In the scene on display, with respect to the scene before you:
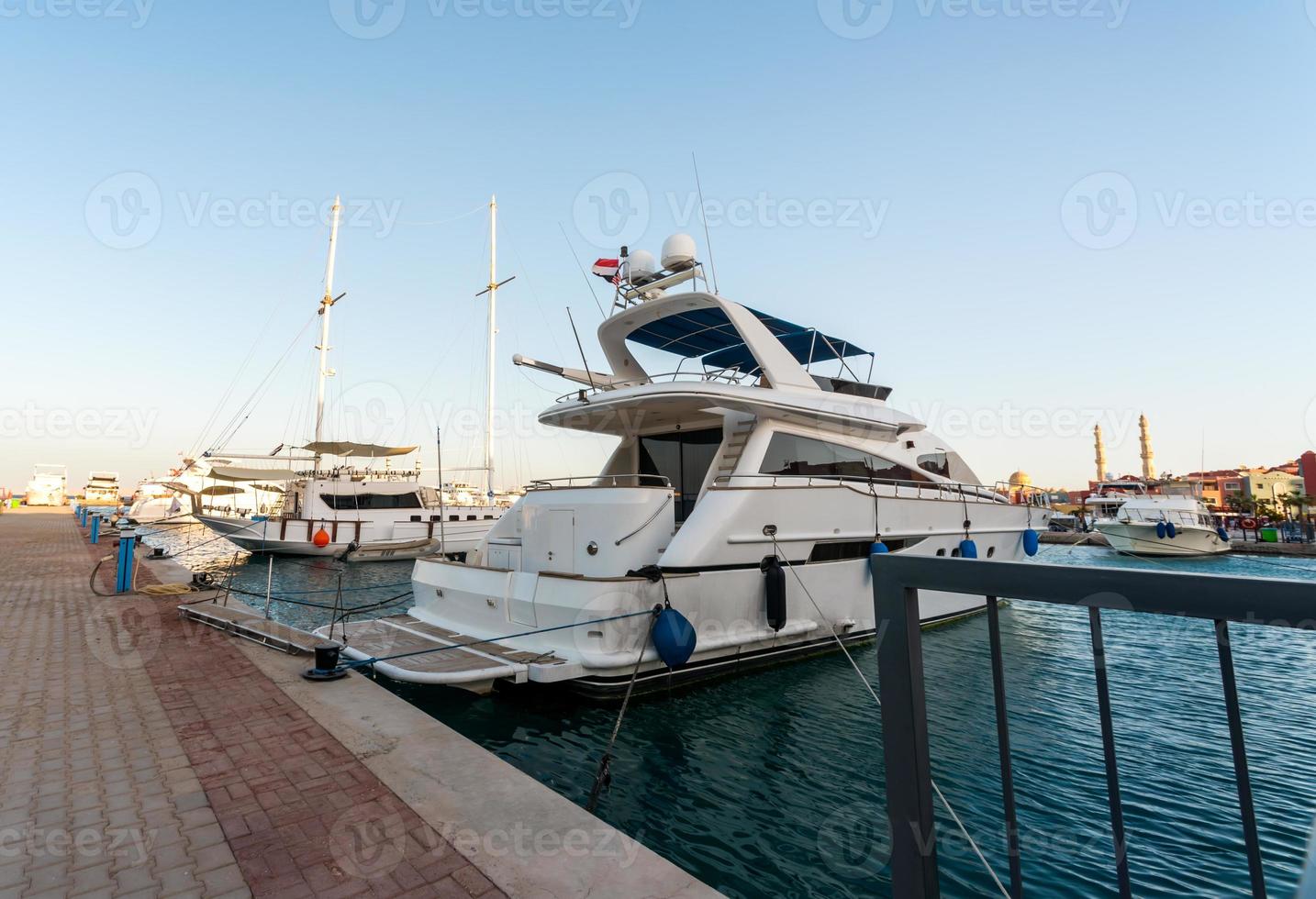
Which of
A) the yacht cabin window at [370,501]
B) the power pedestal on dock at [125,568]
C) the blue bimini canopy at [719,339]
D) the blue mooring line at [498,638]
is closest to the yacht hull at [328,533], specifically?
the yacht cabin window at [370,501]

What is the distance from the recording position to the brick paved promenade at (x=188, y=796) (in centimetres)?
302

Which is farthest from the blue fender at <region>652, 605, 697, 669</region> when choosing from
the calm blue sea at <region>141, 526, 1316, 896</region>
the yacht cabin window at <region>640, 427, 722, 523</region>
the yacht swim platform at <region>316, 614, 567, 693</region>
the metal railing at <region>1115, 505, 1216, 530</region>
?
the metal railing at <region>1115, 505, 1216, 530</region>

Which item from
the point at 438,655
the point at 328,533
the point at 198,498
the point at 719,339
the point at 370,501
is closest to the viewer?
the point at 438,655

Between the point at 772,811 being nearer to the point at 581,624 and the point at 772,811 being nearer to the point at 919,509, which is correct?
the point at 581,624

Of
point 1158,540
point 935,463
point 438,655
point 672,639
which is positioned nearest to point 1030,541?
point 935,463

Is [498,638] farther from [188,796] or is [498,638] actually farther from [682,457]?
[682,457]

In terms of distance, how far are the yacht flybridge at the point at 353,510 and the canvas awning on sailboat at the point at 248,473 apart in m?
0.03

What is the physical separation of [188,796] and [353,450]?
27.7 metres

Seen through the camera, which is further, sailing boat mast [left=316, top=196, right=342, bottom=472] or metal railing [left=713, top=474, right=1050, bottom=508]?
sailing boat mast [left=316, top=196, right=342, bottom=472]

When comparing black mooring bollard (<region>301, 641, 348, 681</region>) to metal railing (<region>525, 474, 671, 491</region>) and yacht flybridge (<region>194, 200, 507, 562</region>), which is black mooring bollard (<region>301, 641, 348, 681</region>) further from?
yacht flybridge (<region>194, 200, 507, 562</region>)

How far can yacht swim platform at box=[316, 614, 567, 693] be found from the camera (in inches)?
256

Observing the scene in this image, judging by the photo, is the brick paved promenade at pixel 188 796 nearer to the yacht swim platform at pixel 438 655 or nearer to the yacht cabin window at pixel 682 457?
the yacht swim platform at pixel 438 655

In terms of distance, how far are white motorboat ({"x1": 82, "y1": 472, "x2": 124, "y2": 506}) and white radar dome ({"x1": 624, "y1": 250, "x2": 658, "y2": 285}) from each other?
96820mm

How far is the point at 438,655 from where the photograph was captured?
7211 millimetres
